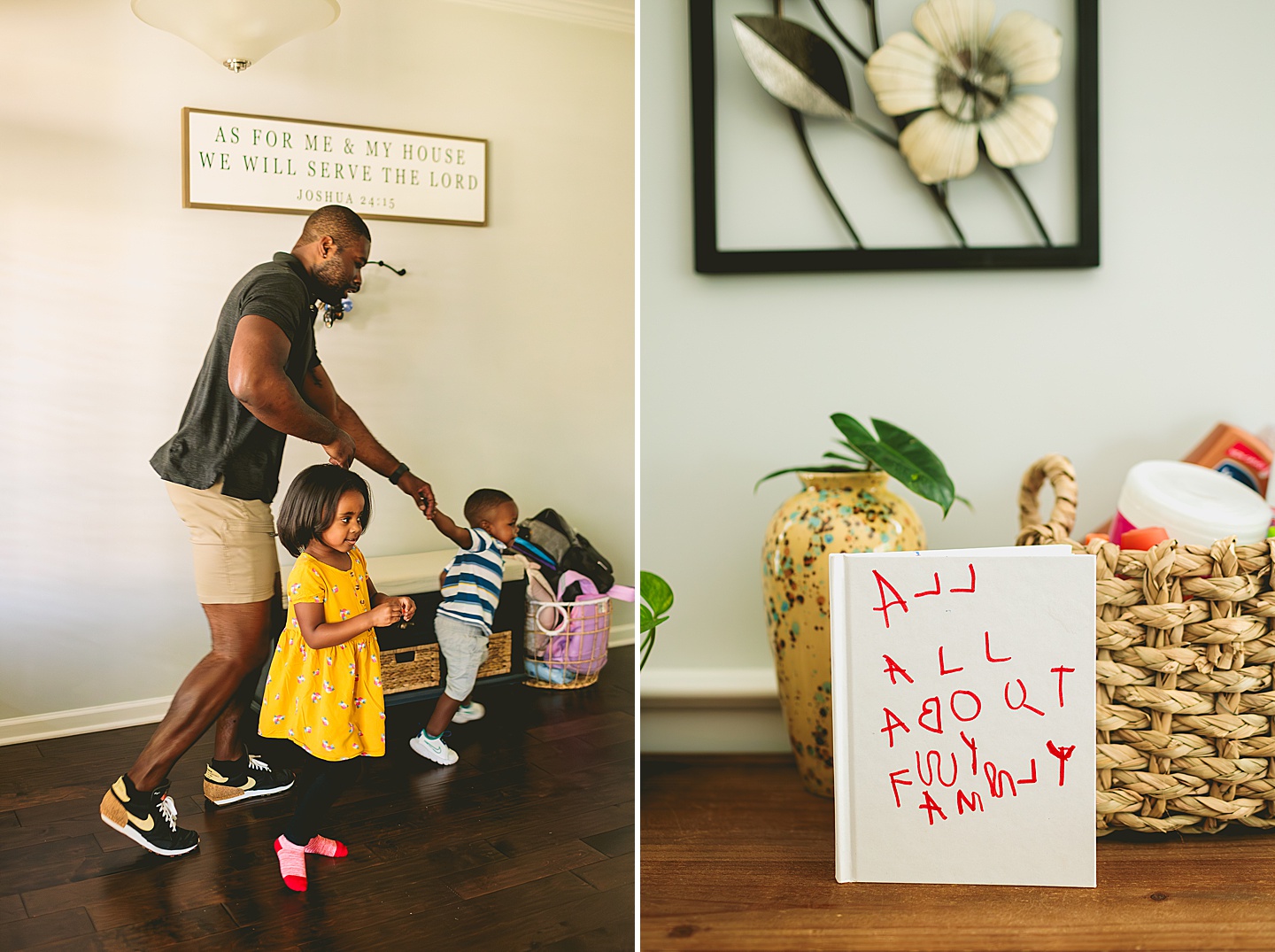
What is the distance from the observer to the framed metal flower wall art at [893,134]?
31.0 inches

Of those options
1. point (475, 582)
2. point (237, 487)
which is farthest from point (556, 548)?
point (237, 487)

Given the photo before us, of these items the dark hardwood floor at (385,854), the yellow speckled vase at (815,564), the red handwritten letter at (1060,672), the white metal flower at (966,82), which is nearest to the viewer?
the dark hardwood floor at (385,854)

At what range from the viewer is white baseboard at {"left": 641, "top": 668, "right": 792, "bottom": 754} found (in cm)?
83

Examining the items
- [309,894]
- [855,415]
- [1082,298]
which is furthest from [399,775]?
Result: [1082,298]

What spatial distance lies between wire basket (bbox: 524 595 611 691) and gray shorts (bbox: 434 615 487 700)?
0.03 metres

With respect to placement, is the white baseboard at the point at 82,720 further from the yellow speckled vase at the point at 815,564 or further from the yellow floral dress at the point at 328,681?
the yellow speckled vase at the point at 815,564

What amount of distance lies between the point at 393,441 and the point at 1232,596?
552mm

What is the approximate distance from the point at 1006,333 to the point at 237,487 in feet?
2.24

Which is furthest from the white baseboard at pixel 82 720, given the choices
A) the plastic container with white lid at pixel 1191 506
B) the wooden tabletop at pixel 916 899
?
the plastic container with white lid at pixel 1191 506

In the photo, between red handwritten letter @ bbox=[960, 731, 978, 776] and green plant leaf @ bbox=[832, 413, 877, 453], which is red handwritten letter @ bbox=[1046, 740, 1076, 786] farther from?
green plant leaf @ bbox=[832, 413, 877, 453]

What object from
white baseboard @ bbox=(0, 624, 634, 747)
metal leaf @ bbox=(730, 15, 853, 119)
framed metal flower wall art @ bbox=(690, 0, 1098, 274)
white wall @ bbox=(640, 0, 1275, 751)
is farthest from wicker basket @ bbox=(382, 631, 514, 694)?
metal leaf @ bbox=(730, 15, 853, 119)

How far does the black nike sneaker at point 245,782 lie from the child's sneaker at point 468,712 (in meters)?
0.09

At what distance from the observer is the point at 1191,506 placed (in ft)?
2.18

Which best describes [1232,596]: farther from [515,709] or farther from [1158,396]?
[515,709]
